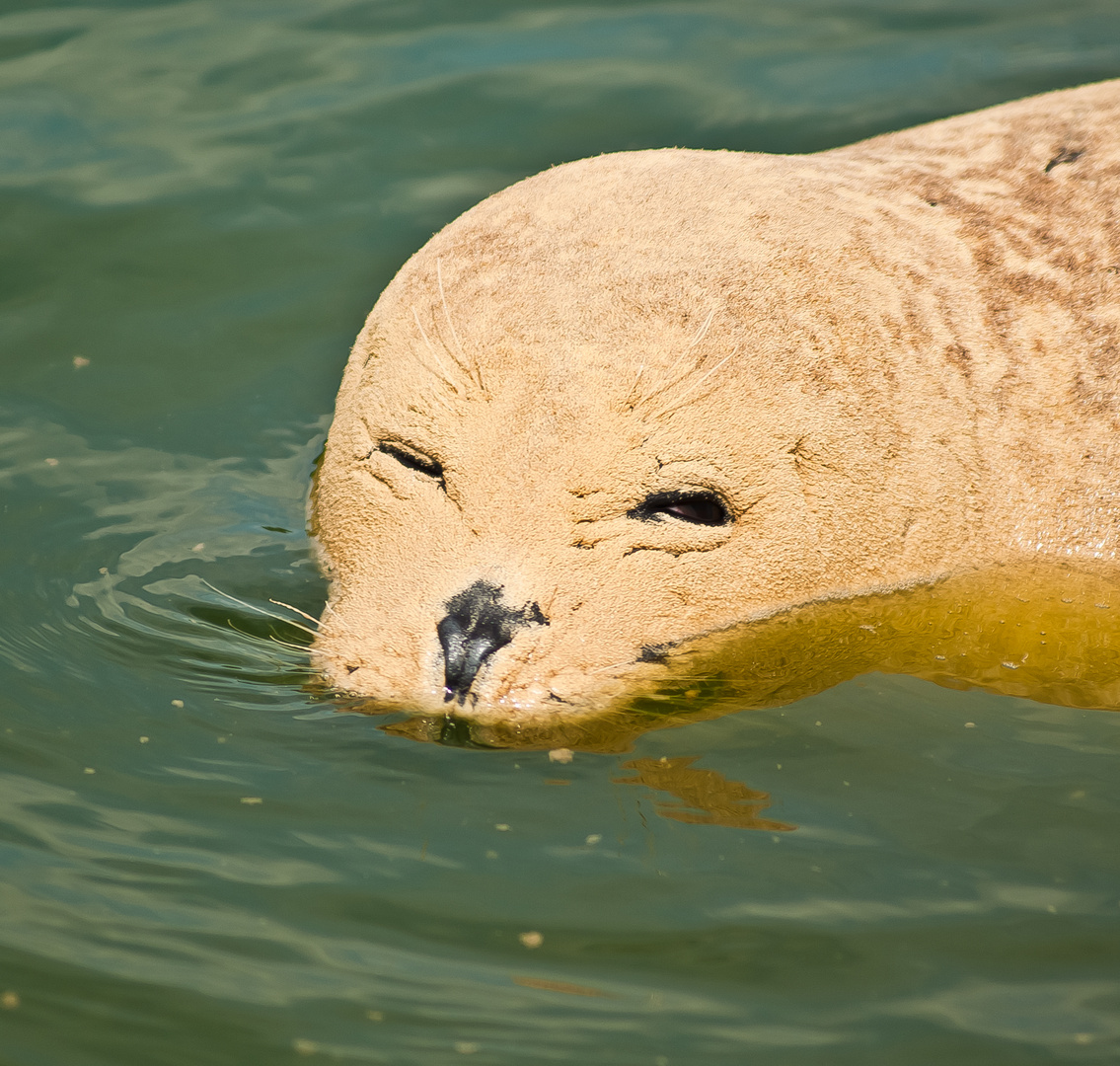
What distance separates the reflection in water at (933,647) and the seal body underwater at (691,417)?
64 millimetres

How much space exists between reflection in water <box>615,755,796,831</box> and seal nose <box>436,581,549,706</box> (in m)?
0.45

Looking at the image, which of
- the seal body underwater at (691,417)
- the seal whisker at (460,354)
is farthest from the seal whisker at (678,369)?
the seal whisker at (460,354)

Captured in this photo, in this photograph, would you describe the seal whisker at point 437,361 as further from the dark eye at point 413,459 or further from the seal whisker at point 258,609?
the seal whisker at point 258,609

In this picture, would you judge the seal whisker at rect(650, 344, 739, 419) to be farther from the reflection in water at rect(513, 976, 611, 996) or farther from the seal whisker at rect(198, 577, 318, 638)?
the reflection in water at rect(513, 976, 611, 996)

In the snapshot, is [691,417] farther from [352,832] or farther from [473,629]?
[352,832]

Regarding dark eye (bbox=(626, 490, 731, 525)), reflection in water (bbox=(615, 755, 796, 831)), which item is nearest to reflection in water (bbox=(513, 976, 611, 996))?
reflection in water (bbox=(615, 755, 796, 831))

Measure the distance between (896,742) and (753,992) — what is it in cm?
96

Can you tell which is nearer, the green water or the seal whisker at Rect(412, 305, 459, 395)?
the green water

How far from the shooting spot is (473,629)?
123 inches

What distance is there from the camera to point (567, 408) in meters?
3.28

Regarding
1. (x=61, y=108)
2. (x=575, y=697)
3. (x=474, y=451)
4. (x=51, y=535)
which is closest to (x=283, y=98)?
(x=61, y=108)

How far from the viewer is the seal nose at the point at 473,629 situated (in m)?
3.08

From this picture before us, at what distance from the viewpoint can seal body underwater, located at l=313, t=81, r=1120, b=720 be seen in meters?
3.27

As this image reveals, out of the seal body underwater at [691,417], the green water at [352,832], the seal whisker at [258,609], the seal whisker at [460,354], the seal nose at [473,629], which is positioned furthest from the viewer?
the seal whisker at [258,609]
